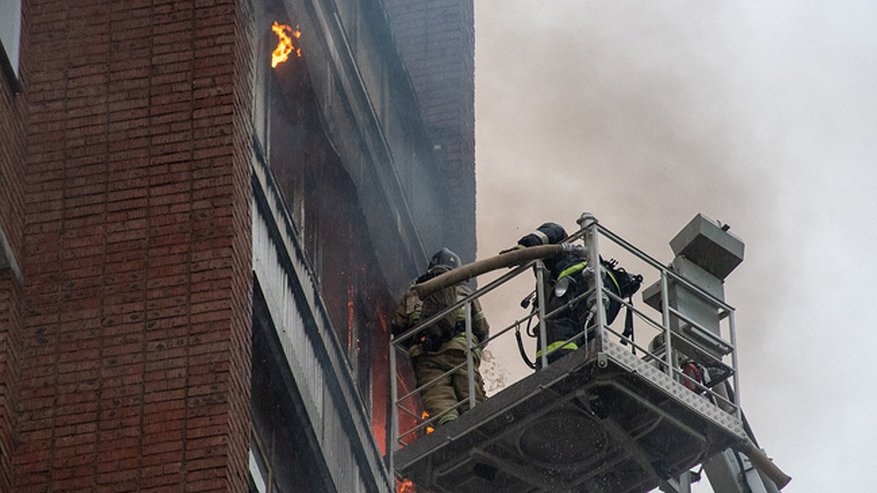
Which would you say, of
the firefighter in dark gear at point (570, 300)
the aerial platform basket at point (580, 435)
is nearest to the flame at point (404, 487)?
the aerial platform basket at point (580, 435)

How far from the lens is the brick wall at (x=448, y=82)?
23.0 meters

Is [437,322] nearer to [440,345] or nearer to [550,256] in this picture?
[440,345]

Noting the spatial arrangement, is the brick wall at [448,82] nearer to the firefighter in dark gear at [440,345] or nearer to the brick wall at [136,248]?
the firefighter in dark gear at [440,345]

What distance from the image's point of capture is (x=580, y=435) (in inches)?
516

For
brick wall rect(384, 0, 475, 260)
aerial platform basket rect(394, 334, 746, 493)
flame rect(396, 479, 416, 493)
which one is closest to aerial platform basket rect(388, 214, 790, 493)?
aerial platform basket rect(394, 334, 746, 493)

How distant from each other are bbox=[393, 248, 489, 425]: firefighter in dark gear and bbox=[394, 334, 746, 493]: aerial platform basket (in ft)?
2.49

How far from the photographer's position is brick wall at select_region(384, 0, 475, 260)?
904 inches

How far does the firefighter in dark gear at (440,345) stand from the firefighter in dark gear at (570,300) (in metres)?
0.92

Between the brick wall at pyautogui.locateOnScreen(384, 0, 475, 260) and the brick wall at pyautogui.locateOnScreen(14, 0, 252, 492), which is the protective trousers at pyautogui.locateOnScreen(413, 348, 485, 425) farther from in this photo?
Result: the brick wall at pyautogui.locateOnScreen(384, 0, 475, 260)

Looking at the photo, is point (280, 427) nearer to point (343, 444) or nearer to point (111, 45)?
point (343, 444)

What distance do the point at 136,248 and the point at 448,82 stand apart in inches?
471

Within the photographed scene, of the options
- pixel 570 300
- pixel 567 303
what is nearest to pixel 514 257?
pixel 570 300

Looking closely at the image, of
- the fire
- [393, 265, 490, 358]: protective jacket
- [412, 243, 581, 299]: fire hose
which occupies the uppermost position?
the fire

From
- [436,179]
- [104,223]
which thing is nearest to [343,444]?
[104,223]
